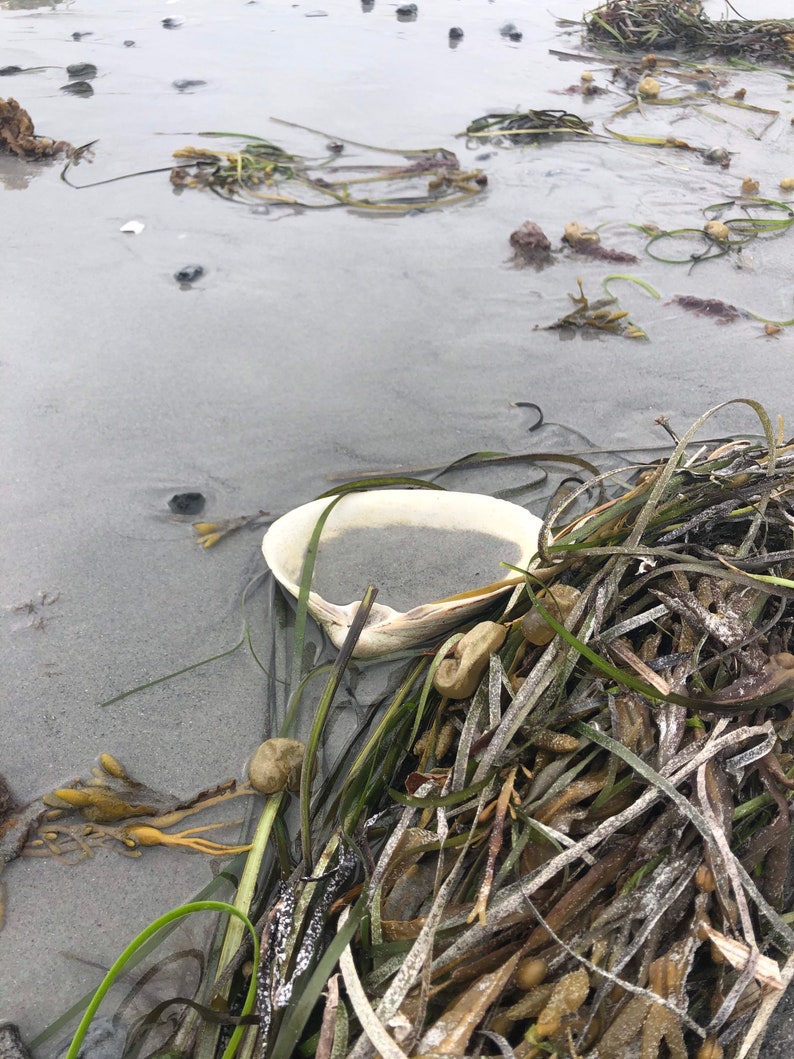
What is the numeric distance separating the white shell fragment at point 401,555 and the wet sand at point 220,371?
0.96ft

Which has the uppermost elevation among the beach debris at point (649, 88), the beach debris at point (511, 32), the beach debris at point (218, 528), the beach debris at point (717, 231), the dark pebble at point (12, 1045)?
the beach debris at point (511, 32)

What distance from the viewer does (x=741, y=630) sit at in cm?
168

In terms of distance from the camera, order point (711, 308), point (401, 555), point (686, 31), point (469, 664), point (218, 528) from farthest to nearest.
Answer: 1. point (686, 31)
2. point (711, 308)
3. point (218, 528)
4. point (401, 555)
5. point (469, 664)

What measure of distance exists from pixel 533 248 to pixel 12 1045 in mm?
3941

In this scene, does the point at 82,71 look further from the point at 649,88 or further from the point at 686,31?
the point at 686,31

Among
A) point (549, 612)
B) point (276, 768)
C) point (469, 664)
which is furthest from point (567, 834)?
point (276, 768)

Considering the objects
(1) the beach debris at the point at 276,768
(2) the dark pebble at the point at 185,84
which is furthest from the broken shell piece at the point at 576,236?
(2) the dark pebble at the point at 185,84

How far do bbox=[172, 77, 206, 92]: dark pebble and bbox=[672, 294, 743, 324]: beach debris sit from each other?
4.60 metres

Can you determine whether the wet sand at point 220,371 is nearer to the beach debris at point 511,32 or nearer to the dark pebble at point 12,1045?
the dark pebble at point 12,1045

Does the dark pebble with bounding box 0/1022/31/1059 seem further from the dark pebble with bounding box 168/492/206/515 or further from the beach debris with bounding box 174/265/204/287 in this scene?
the beach debris with bounding box 174/265/204/287

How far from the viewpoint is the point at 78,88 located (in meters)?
5.79

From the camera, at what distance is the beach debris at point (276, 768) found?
71.0 inches

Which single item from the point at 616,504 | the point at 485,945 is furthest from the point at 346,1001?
the point at 616,504

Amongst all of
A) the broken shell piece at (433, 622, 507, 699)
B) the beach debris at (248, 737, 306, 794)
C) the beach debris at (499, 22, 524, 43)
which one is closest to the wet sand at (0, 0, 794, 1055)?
the beach debris at (248, 737, 306, 794)
